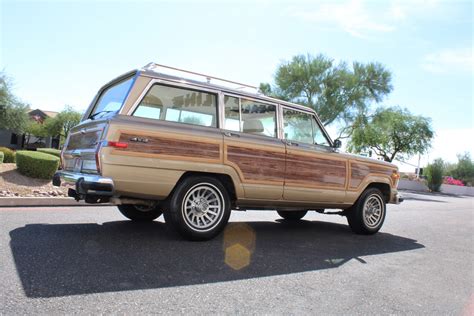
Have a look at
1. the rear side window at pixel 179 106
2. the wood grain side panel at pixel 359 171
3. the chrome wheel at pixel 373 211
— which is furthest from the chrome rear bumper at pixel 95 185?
the chrome wheel at pixel 373 211

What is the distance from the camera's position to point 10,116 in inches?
1384

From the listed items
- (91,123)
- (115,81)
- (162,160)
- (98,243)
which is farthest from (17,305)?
(115,81)

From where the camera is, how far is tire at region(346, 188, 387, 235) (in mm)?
7020

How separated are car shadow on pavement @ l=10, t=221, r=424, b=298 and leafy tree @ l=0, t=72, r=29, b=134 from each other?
108 ft

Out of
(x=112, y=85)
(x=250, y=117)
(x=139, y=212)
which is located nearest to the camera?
(x=112, y=85)

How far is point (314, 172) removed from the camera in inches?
246

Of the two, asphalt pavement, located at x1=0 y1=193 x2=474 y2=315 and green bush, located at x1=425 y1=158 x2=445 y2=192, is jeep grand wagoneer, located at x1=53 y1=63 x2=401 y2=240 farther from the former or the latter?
green bush, located at x1=425 y1=158 x2=445 y2=192

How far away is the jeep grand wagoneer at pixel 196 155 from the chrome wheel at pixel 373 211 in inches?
26.2

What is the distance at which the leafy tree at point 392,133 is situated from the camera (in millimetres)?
42344


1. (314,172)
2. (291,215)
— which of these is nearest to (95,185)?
(314,172)

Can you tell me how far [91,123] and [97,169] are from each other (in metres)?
0.74

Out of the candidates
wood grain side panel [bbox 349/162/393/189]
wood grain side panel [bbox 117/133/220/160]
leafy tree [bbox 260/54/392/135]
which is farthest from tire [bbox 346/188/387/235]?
leafy tree [bbox 260/54/392/135]

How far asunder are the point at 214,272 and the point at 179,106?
2.24m

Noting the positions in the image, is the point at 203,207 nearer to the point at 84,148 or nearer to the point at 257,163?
the point at 257,163
